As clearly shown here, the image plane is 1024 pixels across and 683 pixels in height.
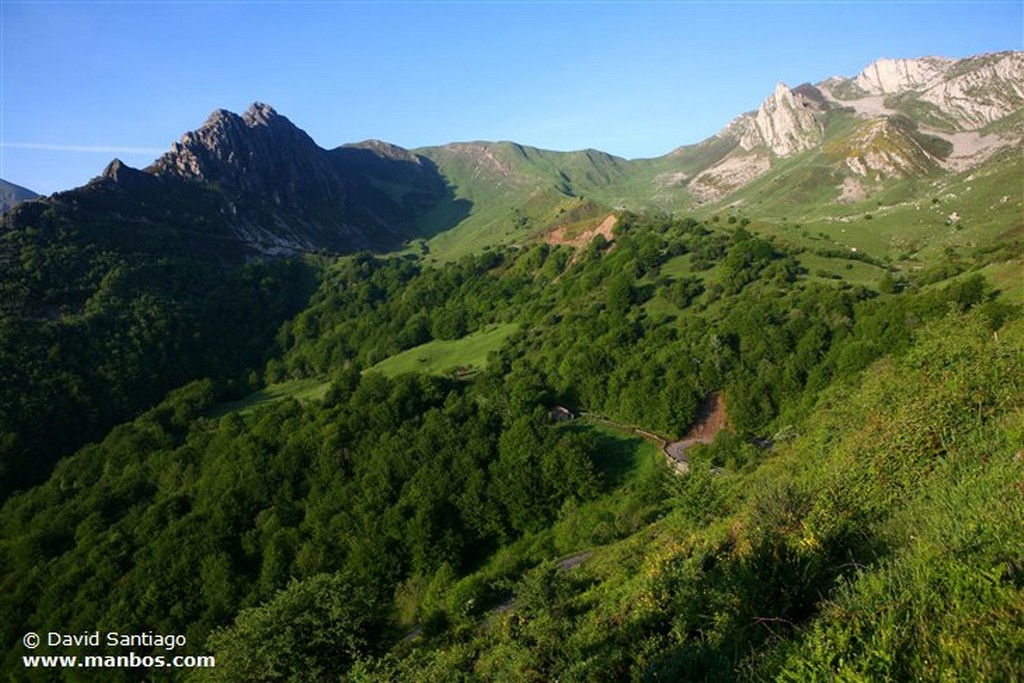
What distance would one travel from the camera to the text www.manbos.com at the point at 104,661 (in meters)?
42.4

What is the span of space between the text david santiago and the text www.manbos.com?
2.63ft

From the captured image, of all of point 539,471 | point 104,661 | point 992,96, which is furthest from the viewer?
point 992,96

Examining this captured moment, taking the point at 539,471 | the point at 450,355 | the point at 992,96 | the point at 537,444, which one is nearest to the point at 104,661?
the point at 539,471

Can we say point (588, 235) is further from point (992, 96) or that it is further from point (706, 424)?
point (992, 96)

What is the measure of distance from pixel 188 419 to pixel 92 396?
16918 mm

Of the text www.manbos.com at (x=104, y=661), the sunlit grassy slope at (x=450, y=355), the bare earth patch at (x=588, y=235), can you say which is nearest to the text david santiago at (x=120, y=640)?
the text www.manbos.com at (x=104, y=661)

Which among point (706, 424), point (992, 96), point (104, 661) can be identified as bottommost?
point (104, 661)

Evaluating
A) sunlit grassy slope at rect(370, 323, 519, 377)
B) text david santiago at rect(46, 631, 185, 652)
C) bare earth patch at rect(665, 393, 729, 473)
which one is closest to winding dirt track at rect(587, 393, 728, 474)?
bare earth patch at rect(665, 393, 729, 473)

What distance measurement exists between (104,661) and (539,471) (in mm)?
37302

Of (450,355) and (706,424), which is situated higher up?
(450,355)

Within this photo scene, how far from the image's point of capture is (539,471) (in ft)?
181

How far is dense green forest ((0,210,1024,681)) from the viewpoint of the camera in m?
10.8

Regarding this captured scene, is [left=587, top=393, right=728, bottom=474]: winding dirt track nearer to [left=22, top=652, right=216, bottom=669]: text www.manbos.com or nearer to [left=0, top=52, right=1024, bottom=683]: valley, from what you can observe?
[left=0, top=52, right=1024, bottom=683]: valley

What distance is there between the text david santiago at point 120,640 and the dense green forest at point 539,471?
94 centimetres
